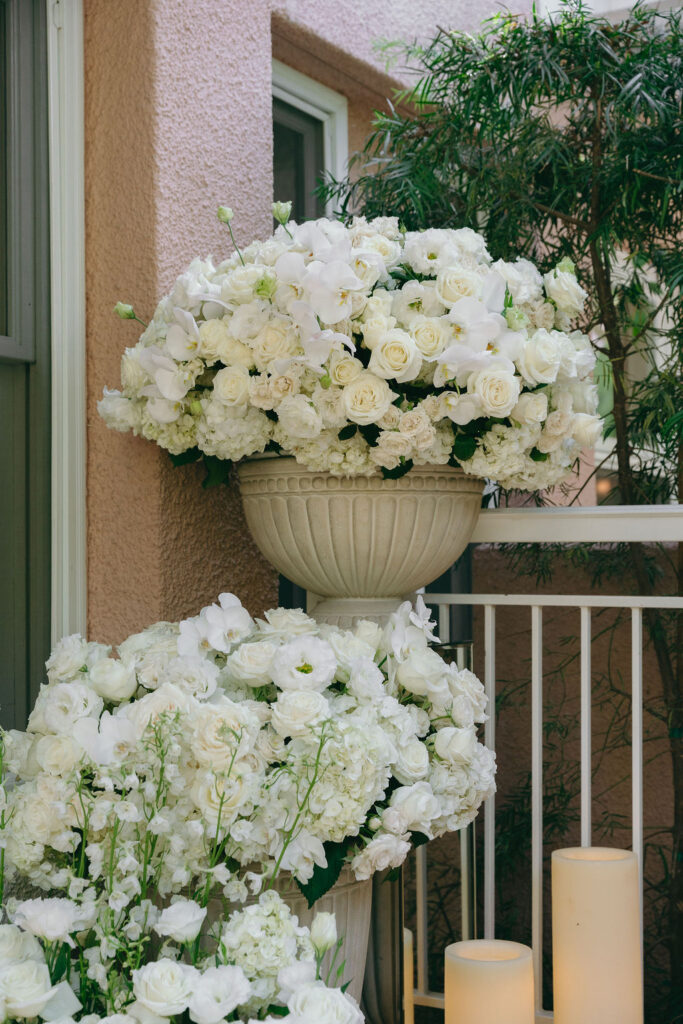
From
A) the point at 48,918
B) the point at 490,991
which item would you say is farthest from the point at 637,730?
the point at 48,918

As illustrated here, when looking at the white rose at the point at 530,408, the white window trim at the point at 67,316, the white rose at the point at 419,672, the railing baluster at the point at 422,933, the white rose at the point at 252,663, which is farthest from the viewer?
the railing baluster at the point at 422,933

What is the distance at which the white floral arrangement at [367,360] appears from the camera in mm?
1470

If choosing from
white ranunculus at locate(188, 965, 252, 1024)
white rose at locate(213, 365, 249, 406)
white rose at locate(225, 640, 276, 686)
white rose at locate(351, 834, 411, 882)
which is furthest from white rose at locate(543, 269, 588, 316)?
white ranunculus at locate(188, 965, 252, 1024)

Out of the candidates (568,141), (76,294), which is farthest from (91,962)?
(568,141)

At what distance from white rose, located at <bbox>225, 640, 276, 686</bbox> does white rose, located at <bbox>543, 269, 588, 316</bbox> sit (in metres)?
0.73

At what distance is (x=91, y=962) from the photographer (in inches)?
45.7

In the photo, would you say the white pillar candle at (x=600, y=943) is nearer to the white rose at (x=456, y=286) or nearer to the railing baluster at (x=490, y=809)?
the railing baluster at (x=490, y=809)

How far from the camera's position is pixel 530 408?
1.55 m

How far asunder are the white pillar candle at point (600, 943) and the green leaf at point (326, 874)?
54 cm

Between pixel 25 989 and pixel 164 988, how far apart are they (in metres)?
0.14

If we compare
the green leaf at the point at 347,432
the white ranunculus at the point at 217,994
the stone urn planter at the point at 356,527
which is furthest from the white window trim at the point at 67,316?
the white ranunculus at the point at 217,994

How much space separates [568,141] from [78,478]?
1402mm

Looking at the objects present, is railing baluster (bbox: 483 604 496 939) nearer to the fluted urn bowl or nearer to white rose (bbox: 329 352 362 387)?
the fluted urn bowl

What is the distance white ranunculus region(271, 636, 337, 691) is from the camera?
4.26ft
